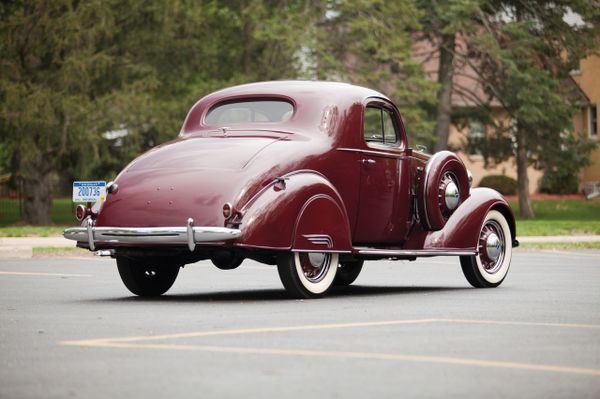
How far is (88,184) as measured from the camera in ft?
63.3

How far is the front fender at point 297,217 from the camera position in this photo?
11992mm

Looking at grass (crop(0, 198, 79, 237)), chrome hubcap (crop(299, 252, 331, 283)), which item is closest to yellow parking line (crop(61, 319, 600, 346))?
chrome hubcap (crop(299, 252, 331, 283))

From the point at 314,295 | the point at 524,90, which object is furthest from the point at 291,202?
the point at 524,90

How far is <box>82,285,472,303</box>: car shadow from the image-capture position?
12758mm

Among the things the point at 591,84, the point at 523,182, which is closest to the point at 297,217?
the point at 523,182

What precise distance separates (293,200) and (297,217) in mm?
165

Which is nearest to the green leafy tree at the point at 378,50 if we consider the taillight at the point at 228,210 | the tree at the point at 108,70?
the tree at the point at 108,70

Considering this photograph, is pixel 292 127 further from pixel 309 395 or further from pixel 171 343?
pixel 309 395

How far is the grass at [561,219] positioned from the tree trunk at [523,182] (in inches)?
13.0

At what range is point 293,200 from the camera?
12.2 metres

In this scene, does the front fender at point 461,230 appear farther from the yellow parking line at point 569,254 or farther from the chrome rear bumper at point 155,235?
the yellow parking line at point 569,254

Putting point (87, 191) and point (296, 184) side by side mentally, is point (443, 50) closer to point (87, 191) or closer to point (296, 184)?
point (87, 191)

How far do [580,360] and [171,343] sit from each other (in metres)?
2.63

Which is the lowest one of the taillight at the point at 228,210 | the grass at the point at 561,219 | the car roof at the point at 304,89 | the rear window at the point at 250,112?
the grass at the point at 561,219
